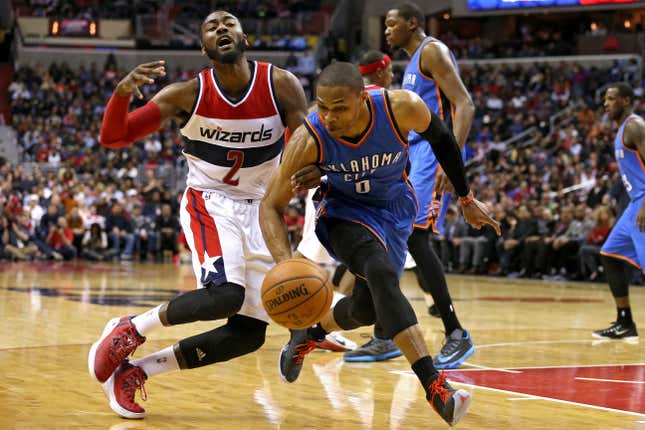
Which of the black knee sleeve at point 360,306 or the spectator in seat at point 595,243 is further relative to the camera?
the spectator in seat at point 595,243

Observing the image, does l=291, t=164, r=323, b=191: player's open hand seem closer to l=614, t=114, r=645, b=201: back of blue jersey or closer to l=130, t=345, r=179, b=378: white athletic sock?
l=130, t=345, r=179, b=378: white athletic sock

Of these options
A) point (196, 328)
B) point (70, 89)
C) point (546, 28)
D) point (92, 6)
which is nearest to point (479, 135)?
point (546, 28)

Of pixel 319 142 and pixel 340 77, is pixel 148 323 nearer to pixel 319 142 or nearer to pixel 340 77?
pixel 319 142

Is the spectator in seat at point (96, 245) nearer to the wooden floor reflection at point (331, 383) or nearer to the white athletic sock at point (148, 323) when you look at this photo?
the wooden floor reflection at point (331, 383)

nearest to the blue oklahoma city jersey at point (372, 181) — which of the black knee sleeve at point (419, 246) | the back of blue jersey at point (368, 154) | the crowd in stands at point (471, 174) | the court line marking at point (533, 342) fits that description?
the back of blue jersey at point (368, 154)

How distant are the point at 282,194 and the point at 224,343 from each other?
37.6 inches

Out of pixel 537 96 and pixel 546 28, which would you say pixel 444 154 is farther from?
pixel 546 28

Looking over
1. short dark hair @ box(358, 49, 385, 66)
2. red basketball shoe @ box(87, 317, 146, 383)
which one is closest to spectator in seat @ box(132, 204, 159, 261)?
short dark hair @ box(358, 49, 385, 66)

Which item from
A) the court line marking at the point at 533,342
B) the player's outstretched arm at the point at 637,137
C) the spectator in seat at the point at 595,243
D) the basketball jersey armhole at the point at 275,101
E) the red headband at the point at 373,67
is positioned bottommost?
the spectator in seat at the point at 595,243

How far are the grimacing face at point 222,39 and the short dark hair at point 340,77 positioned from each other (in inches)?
33.1

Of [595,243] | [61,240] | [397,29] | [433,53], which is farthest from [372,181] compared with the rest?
[61,240]

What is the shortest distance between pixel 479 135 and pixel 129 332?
22171mm

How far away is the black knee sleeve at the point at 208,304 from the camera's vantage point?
471 cm

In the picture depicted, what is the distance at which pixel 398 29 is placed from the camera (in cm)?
689
